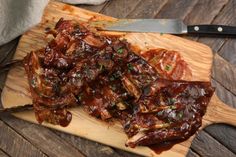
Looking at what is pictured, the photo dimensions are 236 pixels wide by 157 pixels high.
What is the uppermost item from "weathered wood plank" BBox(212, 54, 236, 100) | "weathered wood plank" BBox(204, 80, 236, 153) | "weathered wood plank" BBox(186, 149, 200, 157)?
"weathered wood plank" BBox(212, 54, 236, 100)

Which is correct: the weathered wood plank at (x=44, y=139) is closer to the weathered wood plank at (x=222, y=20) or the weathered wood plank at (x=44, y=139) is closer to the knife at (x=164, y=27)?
the knife at (x=164, y=27)

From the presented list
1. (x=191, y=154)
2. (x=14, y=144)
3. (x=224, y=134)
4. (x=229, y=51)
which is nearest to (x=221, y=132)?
(x=224, y=134)

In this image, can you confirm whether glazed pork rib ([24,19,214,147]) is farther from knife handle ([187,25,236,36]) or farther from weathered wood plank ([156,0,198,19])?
weathered wood plank ([156,0,198,19])

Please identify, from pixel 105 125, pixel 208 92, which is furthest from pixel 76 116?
pixel 208 92

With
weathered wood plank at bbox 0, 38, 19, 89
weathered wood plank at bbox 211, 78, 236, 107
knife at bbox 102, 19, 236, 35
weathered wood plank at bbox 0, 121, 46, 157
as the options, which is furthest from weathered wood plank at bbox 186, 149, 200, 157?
weathered wood plank at bbox 0, 38, 19, 89

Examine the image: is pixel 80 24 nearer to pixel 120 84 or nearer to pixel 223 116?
pixel 120 84

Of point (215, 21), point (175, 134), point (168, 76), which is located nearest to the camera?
point (175, 134)

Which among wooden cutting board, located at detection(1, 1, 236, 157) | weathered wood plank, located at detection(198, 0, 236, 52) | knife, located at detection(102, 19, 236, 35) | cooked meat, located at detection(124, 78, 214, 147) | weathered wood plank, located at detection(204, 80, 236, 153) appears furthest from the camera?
weathered wood plank, located at detection(198, 0, 236, 52)
